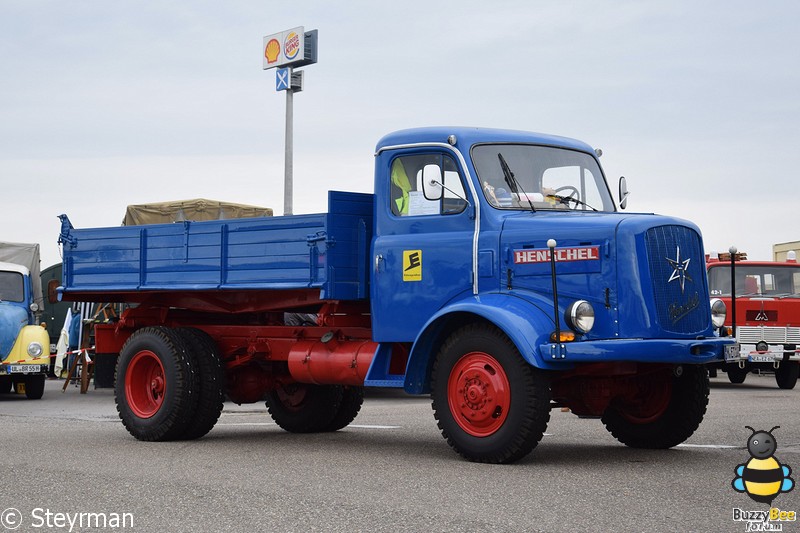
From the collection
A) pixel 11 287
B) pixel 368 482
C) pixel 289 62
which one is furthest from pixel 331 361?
pixel 289 62

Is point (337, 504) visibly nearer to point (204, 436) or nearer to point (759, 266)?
point (204, 436)

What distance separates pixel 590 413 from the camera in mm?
9742

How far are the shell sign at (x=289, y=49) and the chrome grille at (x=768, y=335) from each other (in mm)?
10667

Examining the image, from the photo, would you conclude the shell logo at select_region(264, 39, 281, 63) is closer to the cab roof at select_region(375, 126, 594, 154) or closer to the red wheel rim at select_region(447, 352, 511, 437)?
the cab roof at select_region(375, 126, 594, 154)

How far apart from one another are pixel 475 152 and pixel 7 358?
1151 cm

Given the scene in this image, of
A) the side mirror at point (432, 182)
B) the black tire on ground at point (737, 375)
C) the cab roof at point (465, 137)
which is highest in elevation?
the cab roof at point (465, 137)

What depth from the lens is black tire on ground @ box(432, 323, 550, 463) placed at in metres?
8.94

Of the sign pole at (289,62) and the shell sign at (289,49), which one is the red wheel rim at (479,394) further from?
the shell sign at (289,49)

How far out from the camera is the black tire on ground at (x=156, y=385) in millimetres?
11492

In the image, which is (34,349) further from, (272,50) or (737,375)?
(737,375)

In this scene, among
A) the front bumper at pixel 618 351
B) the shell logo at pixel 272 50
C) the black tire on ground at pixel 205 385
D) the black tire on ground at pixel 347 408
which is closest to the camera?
the front bumper at pixel 618 351

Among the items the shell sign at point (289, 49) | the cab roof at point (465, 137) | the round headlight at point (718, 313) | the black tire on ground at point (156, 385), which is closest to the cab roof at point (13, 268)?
the shell sign at point (289, 49)

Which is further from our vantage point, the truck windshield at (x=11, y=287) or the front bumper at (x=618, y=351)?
the truck windshield at (x=11, y=287)

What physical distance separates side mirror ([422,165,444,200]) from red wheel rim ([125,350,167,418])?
11.1 ft
